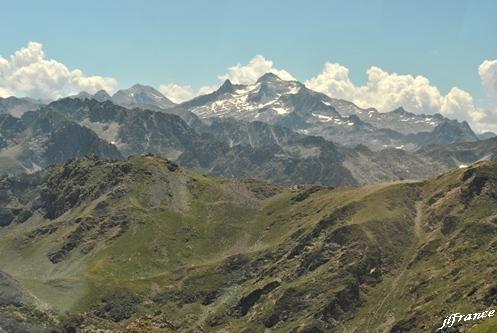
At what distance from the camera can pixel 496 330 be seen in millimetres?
198000

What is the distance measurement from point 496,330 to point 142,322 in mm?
110776

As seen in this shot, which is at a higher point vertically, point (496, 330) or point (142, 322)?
point (142, 322)

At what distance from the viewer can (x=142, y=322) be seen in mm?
143125

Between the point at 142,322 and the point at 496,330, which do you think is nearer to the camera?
the point at 142,322
